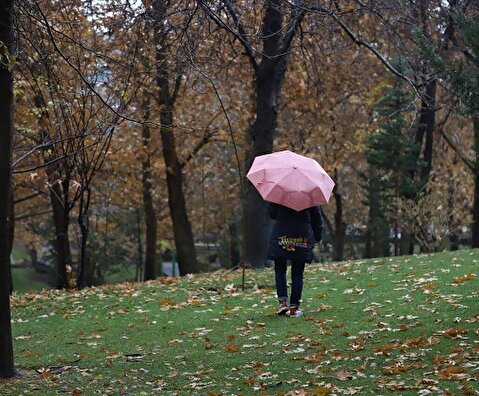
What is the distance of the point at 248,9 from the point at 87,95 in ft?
13.7

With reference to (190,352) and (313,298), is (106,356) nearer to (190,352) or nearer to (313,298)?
(190,352)

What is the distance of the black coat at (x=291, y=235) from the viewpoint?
374 inches

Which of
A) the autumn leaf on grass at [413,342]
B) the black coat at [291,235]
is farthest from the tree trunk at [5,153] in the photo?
the autumn leaf on grass at [413,342]

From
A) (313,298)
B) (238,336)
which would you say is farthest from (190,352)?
(313,298)

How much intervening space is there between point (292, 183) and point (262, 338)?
1919 millimetres

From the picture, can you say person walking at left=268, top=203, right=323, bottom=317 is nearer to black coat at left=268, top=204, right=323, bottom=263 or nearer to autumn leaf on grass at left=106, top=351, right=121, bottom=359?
black coat at left=268, top=204, right=323, bottom=263

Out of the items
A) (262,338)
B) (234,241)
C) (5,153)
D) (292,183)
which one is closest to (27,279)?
(234,241)

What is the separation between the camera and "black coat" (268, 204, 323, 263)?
9.50m

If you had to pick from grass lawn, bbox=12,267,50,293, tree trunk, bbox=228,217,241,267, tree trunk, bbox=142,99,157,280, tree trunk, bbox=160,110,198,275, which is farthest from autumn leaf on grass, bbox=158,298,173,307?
grass lawn, bbox=12,267,50,293

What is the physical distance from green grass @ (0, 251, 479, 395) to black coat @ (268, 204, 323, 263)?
0.86 metres

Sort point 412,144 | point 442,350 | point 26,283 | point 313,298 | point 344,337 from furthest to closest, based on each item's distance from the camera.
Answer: point 26,283, point 412,144, point 313,298, point 344,337, point 442,350

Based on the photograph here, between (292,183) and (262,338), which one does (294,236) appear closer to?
(292,183)

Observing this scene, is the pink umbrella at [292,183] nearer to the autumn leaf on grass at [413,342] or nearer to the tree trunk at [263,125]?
the autumn leaf on grass at [413,342]

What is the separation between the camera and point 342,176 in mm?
37562
